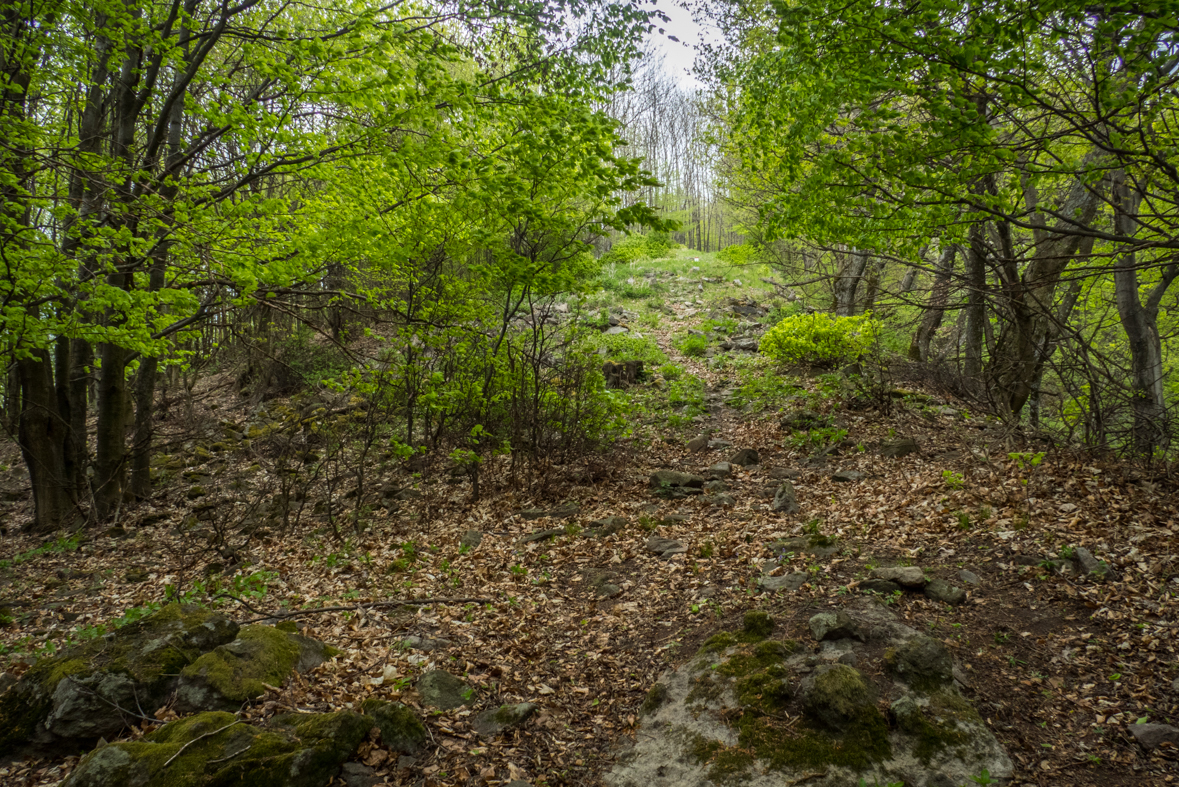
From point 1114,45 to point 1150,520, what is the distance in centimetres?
357

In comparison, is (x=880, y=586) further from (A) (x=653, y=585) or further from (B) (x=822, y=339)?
(B) (x=822, y=339)

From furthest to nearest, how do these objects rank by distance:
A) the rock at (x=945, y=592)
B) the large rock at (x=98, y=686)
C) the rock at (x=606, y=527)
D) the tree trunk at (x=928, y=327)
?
the tree trunk at (x=928, y=327), the rock at (x=606, y=527), the rock at (x=945, y=592), the large rock at (x=98, y=686)

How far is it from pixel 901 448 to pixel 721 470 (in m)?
2.37

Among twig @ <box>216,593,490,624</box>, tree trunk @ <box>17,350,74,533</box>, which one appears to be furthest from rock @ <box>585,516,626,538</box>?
tree trunk @ <box>17,350,74,533</box>

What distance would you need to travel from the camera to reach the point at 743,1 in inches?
411

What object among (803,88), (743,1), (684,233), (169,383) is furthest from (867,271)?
(684,233)

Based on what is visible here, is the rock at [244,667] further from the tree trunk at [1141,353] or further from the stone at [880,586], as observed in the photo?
the tree trunk at [1141,353]

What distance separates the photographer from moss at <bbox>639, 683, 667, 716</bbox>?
360cm

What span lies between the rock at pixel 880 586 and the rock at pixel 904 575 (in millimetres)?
39

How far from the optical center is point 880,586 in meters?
4.49

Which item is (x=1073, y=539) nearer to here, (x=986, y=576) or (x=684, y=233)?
(x=986, y=576)

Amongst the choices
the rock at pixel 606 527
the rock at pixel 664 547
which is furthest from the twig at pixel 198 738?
the rock at pixel 606 527

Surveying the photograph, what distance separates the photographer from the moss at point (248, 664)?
11.7ft

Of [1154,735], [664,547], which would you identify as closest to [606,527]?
[664,547]
